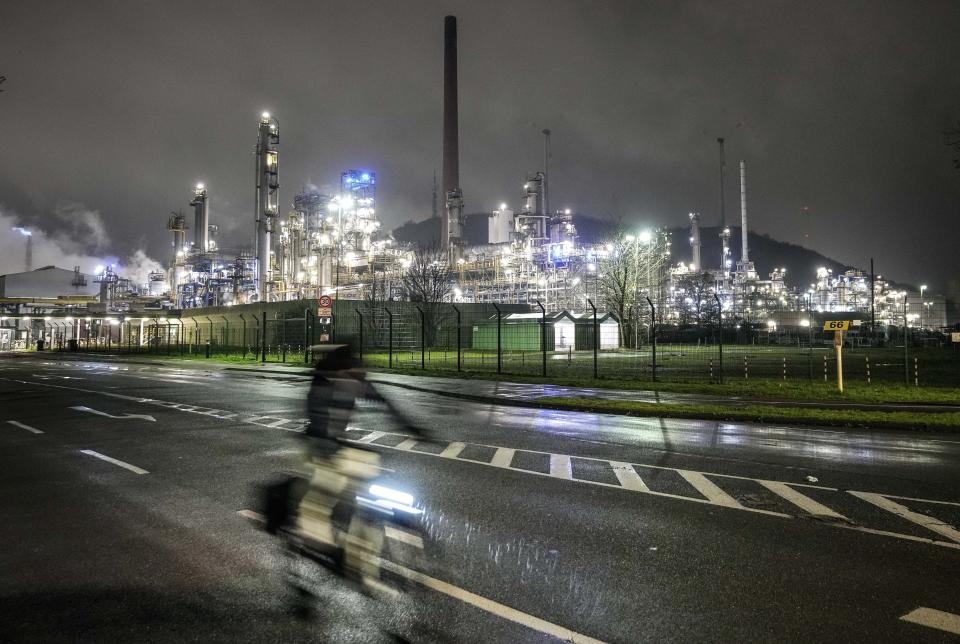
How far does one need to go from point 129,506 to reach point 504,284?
3069 inches

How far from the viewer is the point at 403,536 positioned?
5754mm

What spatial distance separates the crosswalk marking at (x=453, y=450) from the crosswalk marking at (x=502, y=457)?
24.9 inches

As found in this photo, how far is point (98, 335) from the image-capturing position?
83.0 metres

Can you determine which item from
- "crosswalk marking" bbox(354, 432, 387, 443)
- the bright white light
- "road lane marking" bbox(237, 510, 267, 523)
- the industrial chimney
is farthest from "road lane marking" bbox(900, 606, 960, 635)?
the industrial chimney

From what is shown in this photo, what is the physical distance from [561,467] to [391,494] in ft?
9.52

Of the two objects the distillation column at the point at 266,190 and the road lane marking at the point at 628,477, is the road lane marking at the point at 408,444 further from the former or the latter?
the distillation column at the point at 266,190

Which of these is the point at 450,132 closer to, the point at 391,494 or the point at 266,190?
the point at 266,190

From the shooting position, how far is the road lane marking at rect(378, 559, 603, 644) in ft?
12.6

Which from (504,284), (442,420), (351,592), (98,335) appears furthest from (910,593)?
(98,335)

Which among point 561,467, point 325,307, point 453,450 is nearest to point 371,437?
point 453,450

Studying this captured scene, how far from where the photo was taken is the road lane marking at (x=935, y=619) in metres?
3.97

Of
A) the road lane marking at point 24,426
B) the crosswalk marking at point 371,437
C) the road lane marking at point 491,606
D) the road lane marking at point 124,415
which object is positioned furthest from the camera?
the road lane marking at point 124,415

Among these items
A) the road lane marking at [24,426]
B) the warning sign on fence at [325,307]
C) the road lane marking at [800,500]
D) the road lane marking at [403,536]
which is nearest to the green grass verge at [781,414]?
the road lane marking at [800,500]

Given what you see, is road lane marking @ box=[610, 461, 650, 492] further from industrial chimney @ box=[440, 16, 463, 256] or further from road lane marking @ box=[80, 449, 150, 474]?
industrial chimney @ box=[440, 16, 463, 256]
